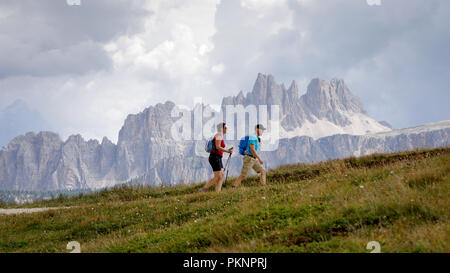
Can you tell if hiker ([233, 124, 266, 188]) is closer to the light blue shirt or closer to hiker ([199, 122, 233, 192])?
the light blue shirt

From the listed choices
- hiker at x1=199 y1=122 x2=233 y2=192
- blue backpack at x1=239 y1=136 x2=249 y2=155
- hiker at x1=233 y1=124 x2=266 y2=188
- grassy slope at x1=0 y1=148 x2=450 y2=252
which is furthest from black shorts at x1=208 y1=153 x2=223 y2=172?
grassy slope at x1=0 y1=148 x2=450 y2=252

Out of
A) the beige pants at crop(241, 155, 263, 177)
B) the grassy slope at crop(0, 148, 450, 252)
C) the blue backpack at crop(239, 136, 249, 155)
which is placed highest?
the blue backpack at crop(239, 136, 249, 155)

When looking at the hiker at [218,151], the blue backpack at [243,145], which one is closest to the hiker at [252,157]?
the blue backpack at [243,145]

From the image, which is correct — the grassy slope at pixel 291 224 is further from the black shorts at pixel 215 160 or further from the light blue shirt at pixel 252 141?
the light blue shirt at pixel 252 141

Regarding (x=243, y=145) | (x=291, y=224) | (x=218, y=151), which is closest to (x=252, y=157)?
(x=243, y=145)

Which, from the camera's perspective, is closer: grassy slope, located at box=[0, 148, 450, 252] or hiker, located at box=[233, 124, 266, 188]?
grassy slope, located at box=[0, 148, 450, 252]

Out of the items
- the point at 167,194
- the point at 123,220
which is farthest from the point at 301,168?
the point at 123,220

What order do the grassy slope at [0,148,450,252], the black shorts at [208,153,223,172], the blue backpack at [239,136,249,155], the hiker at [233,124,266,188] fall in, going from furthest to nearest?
the blue backpack at [239,136,249,155]
the hiker at [233,124,266,188]
the black shorts at [208,153,223,172]
the grassy slope at [0,148,450,252]

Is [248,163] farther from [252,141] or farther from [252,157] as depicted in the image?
[252,141]

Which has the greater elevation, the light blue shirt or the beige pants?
the light blue shirt

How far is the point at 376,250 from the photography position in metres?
5.40

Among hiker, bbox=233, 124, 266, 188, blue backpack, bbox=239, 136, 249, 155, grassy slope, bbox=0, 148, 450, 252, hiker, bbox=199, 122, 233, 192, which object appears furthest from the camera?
blue backpack, bbox=239, 136, 249, 155
